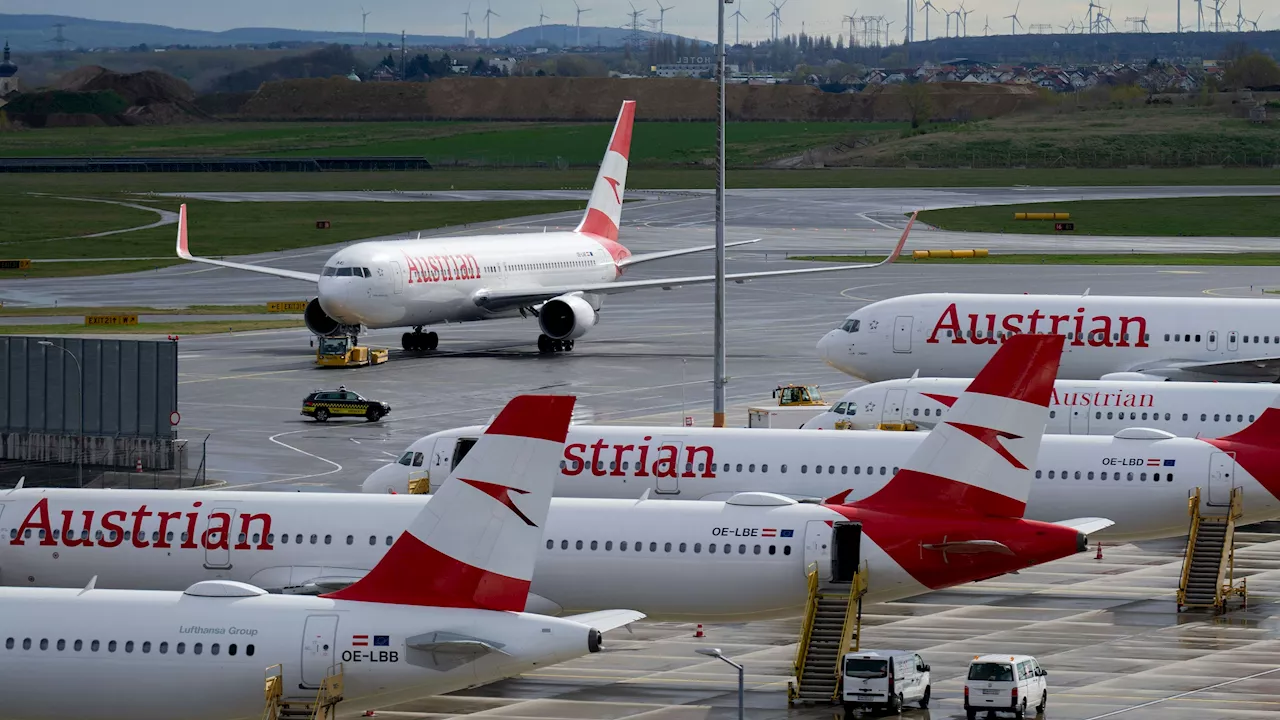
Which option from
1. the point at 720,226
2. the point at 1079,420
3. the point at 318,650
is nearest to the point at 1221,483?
the point at 1079,420

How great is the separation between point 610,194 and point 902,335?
37764 mm

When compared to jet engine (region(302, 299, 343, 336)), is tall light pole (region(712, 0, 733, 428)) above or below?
above

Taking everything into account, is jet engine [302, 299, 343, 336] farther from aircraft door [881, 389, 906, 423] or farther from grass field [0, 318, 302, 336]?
aircraft door [881, 389, 906, 423]

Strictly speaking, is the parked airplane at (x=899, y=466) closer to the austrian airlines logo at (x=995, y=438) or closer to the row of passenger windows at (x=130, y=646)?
the austrian airlines logo at (x=995, y=438)

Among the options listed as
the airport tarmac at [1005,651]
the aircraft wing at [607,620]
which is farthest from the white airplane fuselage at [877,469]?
the aircraft wing at [607,620]

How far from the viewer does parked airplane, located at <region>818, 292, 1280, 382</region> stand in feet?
226

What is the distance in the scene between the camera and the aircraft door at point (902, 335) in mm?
71188

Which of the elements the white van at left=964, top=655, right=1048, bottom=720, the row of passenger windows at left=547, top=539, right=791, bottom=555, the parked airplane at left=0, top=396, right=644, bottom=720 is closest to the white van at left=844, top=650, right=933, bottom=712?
the white van at left=964, top=655, right=1048, bottom=720

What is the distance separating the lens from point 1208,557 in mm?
44625

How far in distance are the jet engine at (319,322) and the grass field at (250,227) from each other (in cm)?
5347

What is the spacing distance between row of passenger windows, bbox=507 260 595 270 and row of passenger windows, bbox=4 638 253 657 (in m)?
66.8

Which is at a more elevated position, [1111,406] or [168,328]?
[1111,406]

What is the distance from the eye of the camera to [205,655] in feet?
96.4

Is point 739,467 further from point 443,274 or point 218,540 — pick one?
point 443,274
